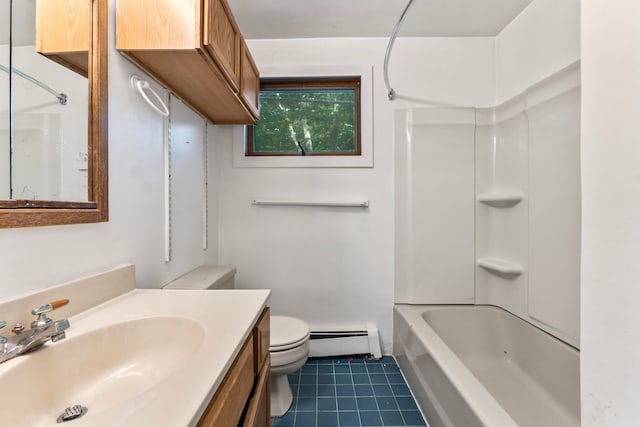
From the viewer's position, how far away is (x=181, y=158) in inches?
59.6

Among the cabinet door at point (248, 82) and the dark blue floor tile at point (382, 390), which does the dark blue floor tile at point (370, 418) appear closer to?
the dark blue floor tile at point (382, 390)

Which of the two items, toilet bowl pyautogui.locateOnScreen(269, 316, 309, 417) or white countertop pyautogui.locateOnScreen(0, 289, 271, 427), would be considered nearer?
white countertop pyautogui.locateOnScreen(0, 289, 271, 427)

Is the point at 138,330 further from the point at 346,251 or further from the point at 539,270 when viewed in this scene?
the point at 539,270

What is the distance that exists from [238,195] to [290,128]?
628mm

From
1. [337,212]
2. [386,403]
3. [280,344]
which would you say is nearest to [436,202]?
[337,212]

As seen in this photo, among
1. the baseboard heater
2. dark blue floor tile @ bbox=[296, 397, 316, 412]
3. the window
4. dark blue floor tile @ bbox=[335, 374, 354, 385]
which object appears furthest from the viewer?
the window

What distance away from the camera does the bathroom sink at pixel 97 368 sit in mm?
545

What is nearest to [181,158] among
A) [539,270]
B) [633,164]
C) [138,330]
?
[138,330]

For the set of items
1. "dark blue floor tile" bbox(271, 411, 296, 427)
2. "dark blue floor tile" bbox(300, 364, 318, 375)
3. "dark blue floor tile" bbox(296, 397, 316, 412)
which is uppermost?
"dark blue floor tile" bbox(300, 364, 318, 375)

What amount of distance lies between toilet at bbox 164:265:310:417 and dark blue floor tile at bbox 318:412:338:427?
0.60ft

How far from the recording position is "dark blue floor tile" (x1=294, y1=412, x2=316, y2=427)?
137cm

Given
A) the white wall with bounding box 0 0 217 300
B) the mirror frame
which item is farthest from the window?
the mirror frame

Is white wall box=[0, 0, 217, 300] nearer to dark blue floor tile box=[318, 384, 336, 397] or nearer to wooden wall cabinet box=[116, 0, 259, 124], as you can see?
wooden wall cabinet box=[116, 0, 259, 124]

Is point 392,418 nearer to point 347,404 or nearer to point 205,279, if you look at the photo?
point 347,404
